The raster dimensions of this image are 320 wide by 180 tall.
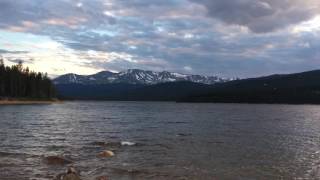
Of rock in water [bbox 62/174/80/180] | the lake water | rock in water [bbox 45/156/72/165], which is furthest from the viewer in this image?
rock in water [bbox 45/156/72/165]

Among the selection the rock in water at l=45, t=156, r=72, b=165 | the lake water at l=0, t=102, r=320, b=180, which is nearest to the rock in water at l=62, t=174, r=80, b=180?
the lake water at l=0, t=102, r=320, b=180

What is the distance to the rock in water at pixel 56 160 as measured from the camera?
35.5 metres

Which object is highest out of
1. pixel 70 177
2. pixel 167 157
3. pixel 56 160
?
pixel 70 177

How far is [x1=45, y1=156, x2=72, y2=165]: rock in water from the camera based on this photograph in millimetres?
35531

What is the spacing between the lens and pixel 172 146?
48594 mm

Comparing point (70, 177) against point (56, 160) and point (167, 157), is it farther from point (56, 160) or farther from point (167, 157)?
point (167, 157)

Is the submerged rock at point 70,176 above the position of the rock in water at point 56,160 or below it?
above

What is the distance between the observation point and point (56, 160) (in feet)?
119

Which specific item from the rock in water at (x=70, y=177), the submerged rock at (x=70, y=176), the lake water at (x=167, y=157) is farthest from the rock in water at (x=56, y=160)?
the rock in water at (x=70, y=177)

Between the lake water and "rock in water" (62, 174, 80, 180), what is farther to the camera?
the lake water

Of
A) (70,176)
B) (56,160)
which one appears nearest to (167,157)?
(56,160)

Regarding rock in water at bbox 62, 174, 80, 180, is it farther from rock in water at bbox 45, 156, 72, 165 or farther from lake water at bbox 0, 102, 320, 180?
rock in water at bbox 45, 156, 72, 165

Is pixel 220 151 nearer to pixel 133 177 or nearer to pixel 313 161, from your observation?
pixel 313 161

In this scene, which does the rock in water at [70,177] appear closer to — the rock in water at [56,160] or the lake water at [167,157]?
the lake water at [167,157]
